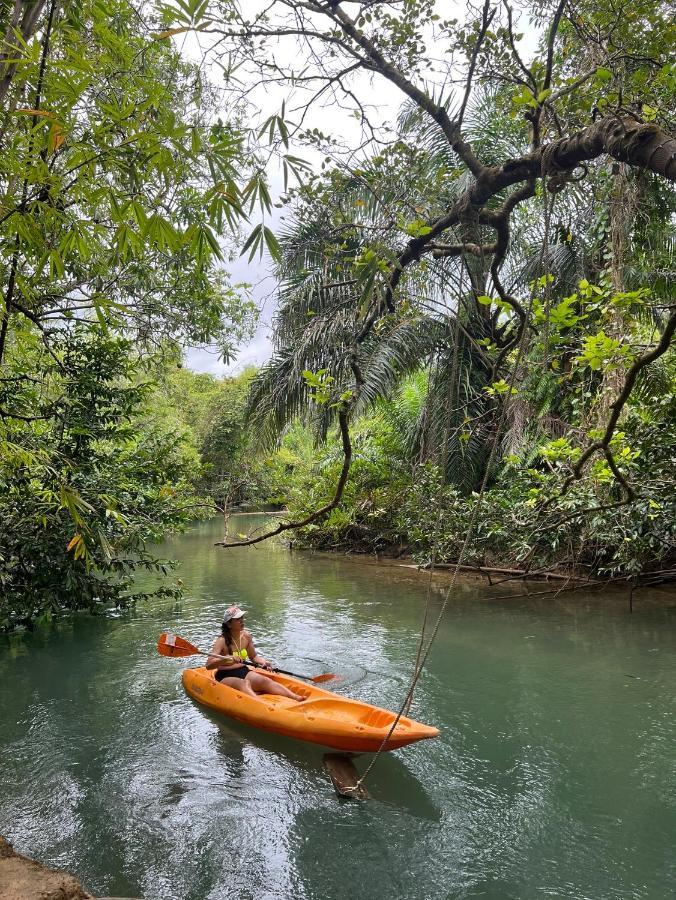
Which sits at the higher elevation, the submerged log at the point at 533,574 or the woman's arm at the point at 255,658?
the submerged log at the point at 533,574

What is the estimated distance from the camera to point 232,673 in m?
6.22

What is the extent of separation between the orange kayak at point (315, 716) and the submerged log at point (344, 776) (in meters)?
0.10

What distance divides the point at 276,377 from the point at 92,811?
9.36 m

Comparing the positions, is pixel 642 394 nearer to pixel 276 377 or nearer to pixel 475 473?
pixel 475 473

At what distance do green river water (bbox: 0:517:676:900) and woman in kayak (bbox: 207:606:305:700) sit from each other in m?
0.37

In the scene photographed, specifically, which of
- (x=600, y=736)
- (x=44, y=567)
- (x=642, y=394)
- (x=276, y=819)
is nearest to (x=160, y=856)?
(x=276, y=819)

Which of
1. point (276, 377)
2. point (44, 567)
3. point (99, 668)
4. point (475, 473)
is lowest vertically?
point (99, 668)

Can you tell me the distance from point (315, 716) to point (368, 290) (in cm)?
380

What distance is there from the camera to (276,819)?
14.5ft

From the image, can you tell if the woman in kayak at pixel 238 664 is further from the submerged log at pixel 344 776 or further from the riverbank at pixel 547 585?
the riverbank at pixel 547 585

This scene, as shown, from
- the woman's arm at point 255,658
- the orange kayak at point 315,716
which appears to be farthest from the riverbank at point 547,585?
the orange kayak at point 315,716

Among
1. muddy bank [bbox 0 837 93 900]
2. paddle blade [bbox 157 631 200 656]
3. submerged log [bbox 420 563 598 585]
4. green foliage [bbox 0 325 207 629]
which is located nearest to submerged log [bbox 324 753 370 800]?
muddy bank [bbox 0 837 93 900]

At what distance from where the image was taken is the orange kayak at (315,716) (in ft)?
15.5

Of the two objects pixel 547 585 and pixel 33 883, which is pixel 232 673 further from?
pixel 547 585
